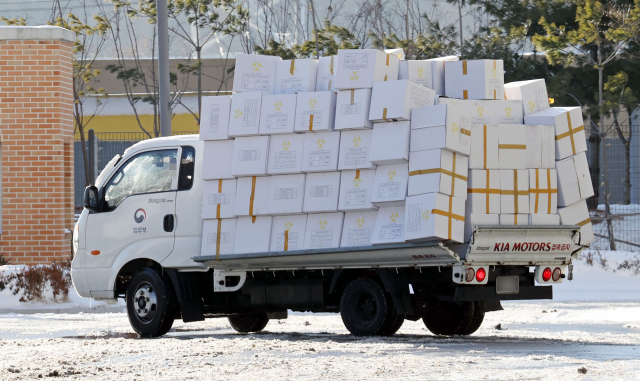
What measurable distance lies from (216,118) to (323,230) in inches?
71.7

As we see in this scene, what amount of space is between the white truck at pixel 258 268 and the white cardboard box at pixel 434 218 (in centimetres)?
17

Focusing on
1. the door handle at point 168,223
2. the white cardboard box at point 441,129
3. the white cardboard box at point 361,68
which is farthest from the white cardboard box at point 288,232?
the white cardboard box at point 441,129

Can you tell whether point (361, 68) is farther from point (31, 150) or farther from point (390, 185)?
point (31, 150)

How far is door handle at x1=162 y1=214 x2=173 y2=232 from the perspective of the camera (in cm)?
1176

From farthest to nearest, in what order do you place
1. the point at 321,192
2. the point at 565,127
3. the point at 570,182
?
the point at 321,192, the point at 565,127, the point at 570,182

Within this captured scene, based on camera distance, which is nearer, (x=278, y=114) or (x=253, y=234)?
(x=278, y=114)

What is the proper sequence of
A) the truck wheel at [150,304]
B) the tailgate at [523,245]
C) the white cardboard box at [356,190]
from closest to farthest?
the tailgate at [523,245] < the white cardboard box at [356,190] < the truck wheel at [150,304]

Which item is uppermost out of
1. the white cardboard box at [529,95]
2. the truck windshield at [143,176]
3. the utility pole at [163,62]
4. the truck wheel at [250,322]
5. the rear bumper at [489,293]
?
the utility pole at [163,62]

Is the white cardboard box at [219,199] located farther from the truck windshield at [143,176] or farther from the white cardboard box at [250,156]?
the truck windshield at [143,176]

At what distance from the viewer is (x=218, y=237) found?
448 inches

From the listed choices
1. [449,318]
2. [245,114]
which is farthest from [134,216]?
[449,318]

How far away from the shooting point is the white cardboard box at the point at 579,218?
10445 millimetres

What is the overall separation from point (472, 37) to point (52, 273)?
44.5 ft

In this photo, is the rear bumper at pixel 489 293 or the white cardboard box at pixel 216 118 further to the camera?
the white cardboard box at pixel 216 118
